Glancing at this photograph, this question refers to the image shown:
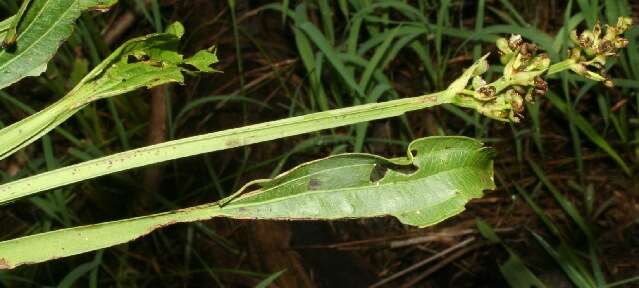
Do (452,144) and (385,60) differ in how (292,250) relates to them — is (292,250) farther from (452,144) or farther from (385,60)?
(452,144)

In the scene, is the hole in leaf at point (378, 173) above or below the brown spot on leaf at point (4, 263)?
above

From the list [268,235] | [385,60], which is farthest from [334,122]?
[385,60]

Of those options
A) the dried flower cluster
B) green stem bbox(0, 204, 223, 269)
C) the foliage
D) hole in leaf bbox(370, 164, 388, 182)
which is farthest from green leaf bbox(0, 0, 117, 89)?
the dried flower cluster

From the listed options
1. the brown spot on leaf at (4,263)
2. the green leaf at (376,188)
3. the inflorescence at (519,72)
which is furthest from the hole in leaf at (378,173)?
the brown spot on leaf at (4,263)

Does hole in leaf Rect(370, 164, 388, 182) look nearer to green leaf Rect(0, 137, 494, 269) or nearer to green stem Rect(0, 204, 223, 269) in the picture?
green leaf Rect(0, 137, 494, 269)

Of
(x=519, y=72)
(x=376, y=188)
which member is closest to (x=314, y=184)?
(x=376, y=188)

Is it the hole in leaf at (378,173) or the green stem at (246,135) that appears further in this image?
the hole in leaf at (378,173)

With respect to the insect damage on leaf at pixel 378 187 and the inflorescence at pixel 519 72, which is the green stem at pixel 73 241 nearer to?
the insect damage on leaf at pixel 378 187
